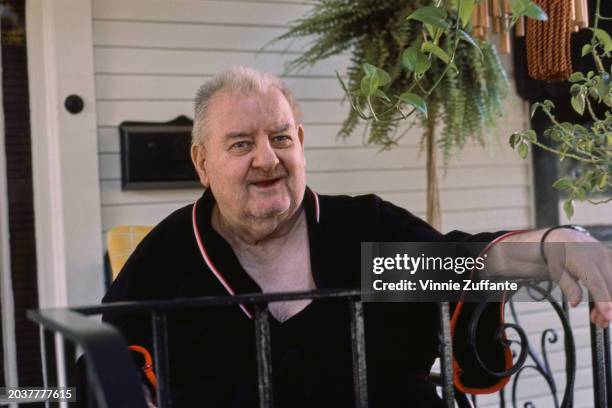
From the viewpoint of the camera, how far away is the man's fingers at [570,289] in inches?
45.1

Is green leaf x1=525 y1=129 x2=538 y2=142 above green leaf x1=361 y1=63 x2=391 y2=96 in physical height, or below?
below

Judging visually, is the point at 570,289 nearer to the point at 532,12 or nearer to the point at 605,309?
the point at 605,309

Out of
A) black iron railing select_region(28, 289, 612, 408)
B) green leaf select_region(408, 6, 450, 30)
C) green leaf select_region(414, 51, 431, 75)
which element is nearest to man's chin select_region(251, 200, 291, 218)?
black iron railing select_region(28, 289, 612, 408)

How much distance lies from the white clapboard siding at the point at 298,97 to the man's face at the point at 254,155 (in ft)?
4.65

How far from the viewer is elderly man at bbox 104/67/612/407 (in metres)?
1.54

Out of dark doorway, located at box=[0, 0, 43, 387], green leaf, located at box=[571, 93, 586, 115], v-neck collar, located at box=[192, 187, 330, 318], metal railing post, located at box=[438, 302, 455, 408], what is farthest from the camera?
dark doorway, located at box=[0, 0, 43, 387]

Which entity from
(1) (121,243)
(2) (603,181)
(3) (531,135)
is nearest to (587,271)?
(2) (603,181)

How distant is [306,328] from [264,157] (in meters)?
0.36

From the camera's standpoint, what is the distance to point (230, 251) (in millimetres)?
1698

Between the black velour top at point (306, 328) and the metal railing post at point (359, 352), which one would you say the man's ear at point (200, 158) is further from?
the metal railing post at point (359, 352)

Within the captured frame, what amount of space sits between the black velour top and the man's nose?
0.19 meters

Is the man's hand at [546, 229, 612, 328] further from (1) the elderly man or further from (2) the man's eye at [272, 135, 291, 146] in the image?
(2) the man's eye at [272, 135, 291, 146]

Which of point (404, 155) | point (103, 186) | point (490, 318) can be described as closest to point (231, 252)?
point (490, 318)

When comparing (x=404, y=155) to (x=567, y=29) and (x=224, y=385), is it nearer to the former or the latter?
(x=567, y=29)
